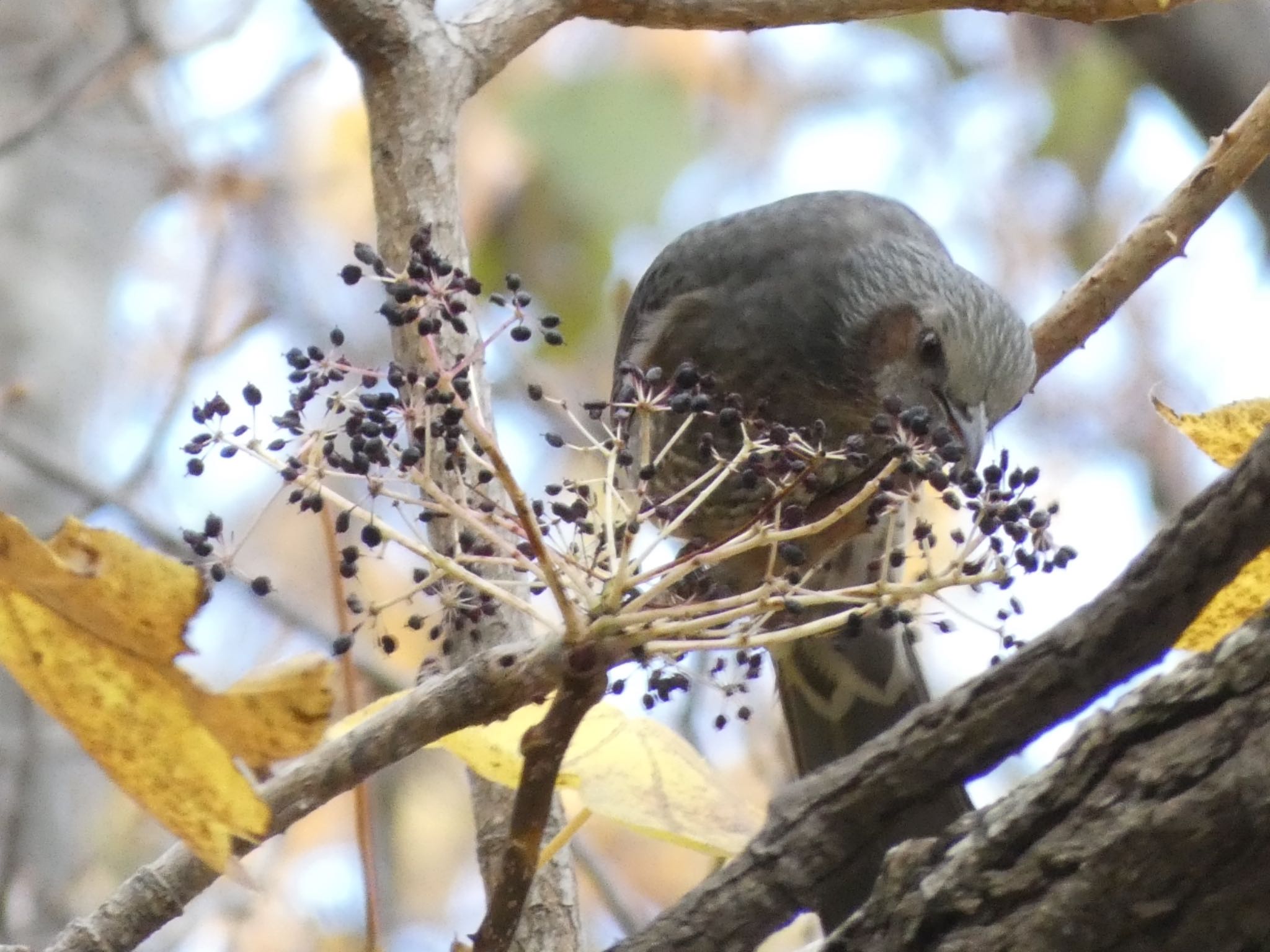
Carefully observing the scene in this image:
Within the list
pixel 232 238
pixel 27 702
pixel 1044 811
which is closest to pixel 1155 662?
pixel 1044 811

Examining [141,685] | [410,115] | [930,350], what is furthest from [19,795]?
[141,685]

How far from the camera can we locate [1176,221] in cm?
200

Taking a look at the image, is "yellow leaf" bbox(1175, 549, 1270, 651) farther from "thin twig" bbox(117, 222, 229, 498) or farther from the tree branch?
"thin twig" bbox(117, 222, 229, 498)

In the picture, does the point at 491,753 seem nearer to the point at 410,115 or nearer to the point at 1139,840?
the point at 1139,840

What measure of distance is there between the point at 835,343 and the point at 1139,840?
1.80 metres

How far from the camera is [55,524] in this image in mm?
3791

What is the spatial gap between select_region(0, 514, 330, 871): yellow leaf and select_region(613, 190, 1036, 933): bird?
1.36m

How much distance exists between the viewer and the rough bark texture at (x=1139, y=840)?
983 mm

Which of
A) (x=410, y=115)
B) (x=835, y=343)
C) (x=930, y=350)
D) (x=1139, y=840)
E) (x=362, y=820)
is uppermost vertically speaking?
(x=410, y=115)

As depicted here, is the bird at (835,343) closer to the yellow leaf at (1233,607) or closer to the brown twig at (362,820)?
the brown twig at (362,820)

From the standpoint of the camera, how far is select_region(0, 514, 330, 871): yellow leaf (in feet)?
2.83

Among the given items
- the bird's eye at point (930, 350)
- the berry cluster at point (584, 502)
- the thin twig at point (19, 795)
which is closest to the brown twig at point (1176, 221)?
the bird's eye at point (930, 350)

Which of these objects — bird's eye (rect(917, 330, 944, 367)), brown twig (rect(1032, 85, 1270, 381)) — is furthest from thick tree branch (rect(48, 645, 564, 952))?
bird's eye (rect(917, 330, 944, 367))

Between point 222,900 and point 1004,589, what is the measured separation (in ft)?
12.0
